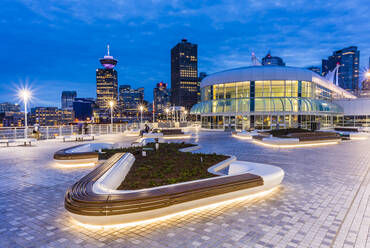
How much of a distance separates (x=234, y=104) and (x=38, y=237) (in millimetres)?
38357

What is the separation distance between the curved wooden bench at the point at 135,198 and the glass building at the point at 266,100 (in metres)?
33.4

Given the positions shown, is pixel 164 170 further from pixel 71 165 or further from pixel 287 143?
pixel 287 143

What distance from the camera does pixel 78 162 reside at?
1059 cm

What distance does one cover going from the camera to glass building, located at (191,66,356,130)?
3800 centimetres

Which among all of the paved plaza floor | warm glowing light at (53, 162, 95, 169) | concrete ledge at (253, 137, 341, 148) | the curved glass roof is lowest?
the paved plaza floor

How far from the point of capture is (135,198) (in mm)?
4609

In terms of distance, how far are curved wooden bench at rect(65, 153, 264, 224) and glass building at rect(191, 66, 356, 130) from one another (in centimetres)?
3344

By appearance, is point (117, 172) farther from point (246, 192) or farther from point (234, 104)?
point (234, 104)

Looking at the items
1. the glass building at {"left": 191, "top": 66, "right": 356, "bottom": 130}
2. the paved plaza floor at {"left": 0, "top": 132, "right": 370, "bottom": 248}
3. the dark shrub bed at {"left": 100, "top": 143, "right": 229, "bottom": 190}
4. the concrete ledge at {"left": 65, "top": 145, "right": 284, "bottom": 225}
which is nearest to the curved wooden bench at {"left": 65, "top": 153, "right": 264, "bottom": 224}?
the concrete ledge at {"left": 65, "top": 145, "right": 284, "bottom": 225}

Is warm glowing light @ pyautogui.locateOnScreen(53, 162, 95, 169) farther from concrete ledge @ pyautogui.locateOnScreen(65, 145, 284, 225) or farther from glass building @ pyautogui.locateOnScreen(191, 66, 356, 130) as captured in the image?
glass building @ pyautogui.locateOnScreen(191, 66, 356, 130)

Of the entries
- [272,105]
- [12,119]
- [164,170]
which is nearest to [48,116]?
[12,119]

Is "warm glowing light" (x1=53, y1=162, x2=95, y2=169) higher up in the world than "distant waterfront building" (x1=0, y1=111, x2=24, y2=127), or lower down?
lower down

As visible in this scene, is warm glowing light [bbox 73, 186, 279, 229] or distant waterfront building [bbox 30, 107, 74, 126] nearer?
warm glowing light [bbox 73, 186, 279, 229]

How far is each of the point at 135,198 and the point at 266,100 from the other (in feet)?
124
